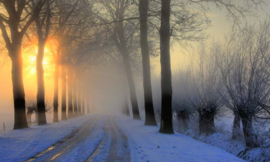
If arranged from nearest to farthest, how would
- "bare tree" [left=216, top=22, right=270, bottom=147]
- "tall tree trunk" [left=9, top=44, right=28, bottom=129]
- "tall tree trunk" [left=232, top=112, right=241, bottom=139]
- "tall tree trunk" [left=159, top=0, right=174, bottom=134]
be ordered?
"bare tree" [left=216, top=22, right=270, bottom=147] < "tall tree trunk" [left=232, top=112, right=241, bottom=139] < "tall tree trunk" [left=159, top=0, right=174, bottom=134] < "tall tree trunk" [left=9, top=44, right=28, bottom=129]

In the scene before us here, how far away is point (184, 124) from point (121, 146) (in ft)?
36.7

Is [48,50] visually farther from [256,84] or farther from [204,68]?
[256,84]

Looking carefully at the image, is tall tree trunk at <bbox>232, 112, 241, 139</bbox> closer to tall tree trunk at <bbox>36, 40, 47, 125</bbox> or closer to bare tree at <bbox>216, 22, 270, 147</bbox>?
bare tree at <bbox>216, 22, 270, 147</bbox>

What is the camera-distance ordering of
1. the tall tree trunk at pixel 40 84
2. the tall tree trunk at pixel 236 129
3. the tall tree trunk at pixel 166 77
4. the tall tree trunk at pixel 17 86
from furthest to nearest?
the tall tree trunk at pixel 40 84
the tall tree trunk at pixel 17 86
the tall tree trunk at pixel 166 77
the tall tree trunk at pixel 236 129

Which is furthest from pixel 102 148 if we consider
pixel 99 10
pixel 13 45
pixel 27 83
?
pixel 27 83

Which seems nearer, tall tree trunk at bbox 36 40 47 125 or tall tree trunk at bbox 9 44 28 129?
tall tree trunk at bbox 9 44 28 129

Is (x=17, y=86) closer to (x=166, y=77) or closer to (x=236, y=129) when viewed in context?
(x=166, y=77)

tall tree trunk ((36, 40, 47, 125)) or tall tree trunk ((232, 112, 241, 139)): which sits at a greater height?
tall tree trunk ((36, 40, 47, 125))

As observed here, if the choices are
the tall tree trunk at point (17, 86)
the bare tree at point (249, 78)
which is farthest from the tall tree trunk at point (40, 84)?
the bare tree at point (249, 78)

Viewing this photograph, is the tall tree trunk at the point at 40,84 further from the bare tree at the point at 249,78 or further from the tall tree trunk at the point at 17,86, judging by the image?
the bare tree at the point at 249,78

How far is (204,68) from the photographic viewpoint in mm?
15531

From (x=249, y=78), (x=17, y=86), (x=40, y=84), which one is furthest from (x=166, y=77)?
(x=40, y=84)

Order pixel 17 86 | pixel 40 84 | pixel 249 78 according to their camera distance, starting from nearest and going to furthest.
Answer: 1. pixel 249 78
2. pixel 17 86
3. pixel 40 84

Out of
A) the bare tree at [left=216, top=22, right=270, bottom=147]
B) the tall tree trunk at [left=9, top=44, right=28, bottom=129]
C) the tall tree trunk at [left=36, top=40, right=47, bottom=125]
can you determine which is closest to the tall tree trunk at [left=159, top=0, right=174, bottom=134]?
the bare tree at [left=216, top=22, right=270, bottom=147]
